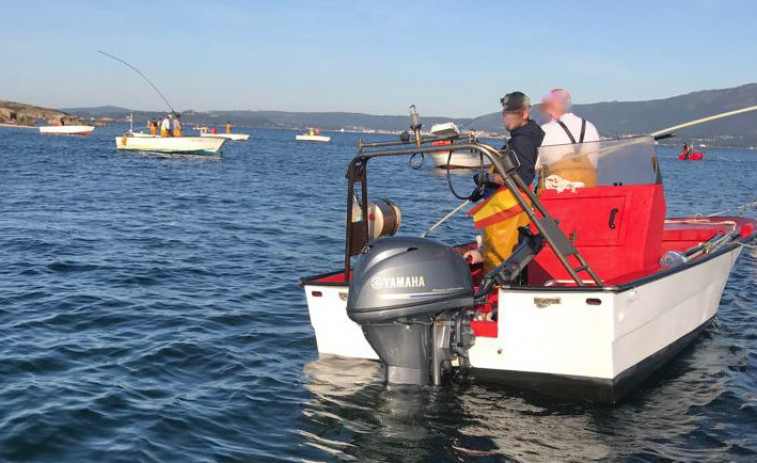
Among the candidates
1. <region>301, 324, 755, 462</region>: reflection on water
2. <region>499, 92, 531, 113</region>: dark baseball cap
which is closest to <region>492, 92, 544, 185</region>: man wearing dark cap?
<region>499, 92, 531, 113</region>: dark baseball cap

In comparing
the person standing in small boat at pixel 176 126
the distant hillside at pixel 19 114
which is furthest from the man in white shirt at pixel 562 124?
the distant hillside at pixel 19 114

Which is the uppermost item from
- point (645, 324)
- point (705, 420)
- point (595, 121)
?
point (595, 121)

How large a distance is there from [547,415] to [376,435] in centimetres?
142

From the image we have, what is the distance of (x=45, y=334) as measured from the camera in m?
8.27

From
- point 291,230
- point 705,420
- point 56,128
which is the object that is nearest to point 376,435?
point 705,420

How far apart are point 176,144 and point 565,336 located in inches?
1675

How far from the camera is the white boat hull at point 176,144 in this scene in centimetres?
4584

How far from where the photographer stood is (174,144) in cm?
4597

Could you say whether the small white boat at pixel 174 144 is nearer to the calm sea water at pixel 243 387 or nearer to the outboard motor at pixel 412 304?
the calm sea water at pixel 243 387

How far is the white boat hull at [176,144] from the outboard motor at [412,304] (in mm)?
41576

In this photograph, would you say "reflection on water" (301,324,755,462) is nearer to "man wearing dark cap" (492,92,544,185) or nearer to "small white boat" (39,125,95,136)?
"man wearing dark cap" (492,92,544,185)

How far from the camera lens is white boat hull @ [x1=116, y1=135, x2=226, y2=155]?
150 ft

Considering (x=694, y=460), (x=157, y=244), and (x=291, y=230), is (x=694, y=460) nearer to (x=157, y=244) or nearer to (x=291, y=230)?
(x=157, y=244)

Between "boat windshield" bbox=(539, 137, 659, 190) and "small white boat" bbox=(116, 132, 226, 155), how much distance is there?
39935 millimetres
